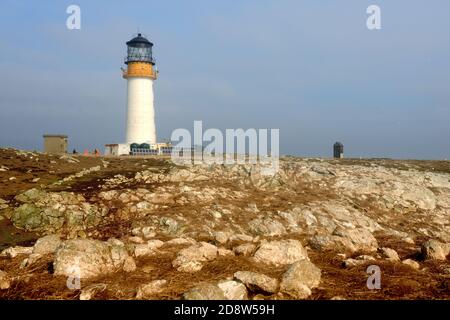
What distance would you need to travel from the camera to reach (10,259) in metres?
8.55

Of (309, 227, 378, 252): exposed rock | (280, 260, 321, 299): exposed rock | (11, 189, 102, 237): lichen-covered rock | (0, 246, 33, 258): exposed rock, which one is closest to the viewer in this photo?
(280, 260, 321, 299): exposed rock

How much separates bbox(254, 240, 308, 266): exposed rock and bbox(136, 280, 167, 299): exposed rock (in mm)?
2341

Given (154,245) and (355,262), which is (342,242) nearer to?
(355,262)

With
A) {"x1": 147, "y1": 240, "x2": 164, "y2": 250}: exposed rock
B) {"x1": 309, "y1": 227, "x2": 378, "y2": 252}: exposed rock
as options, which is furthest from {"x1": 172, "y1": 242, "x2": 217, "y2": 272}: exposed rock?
{"x1": 309, "y1": 227, "x2": 378, "y2": 252}: exposed rock

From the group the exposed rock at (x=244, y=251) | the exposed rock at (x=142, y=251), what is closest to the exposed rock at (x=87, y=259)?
the exposed rock at (x=142, y=251)

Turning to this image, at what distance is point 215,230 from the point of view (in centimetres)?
2083

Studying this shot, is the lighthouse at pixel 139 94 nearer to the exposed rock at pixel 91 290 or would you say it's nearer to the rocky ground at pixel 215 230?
the rocky ground at pixel 215 230

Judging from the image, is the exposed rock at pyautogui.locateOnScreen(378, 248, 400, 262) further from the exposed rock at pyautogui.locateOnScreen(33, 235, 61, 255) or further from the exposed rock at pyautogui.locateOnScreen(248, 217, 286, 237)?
the exposed rock at pyautogui.locateOnScreen(248, 217, 286, 237)

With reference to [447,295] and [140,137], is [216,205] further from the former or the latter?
[140,137]

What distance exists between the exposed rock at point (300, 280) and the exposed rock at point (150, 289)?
211cm

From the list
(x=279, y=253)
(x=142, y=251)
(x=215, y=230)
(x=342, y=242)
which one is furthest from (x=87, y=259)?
(x=215, y=230)

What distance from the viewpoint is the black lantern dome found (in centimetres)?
6250

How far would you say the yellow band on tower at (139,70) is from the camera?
202 ft
